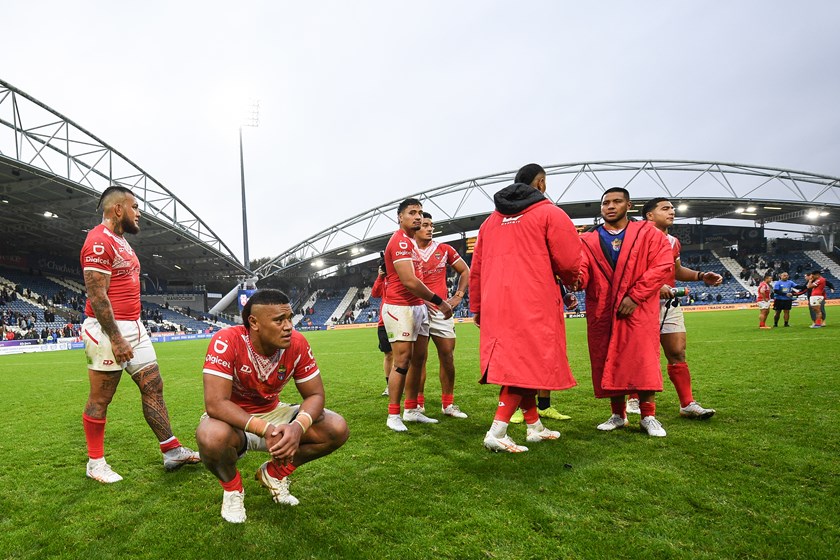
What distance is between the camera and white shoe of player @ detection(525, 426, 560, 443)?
3596 millimetres

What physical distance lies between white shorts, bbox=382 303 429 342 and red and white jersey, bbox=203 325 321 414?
5.32 feet

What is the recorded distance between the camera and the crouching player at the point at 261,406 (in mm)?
2408

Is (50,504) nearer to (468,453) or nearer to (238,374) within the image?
(238,374)

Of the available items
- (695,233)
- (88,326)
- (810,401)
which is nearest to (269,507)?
(88,326)

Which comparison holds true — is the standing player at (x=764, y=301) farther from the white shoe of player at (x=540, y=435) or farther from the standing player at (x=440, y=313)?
the white shoe of player at (x=540, y=435)

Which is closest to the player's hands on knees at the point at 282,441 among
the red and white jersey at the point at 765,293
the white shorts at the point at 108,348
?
the white shorts at the point at 108,348

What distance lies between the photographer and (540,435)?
3.61 meters

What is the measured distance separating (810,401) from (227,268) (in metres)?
39.2

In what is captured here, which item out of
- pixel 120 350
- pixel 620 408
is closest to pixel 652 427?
pixel 620 408

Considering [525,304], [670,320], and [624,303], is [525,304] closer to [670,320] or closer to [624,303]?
[624,303]

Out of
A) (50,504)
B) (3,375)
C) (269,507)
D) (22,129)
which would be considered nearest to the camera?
(269,507)

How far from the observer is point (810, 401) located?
14.4 ft

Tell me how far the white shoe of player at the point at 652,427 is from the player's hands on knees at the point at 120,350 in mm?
3927

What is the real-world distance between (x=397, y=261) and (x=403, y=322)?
2.02 feet
